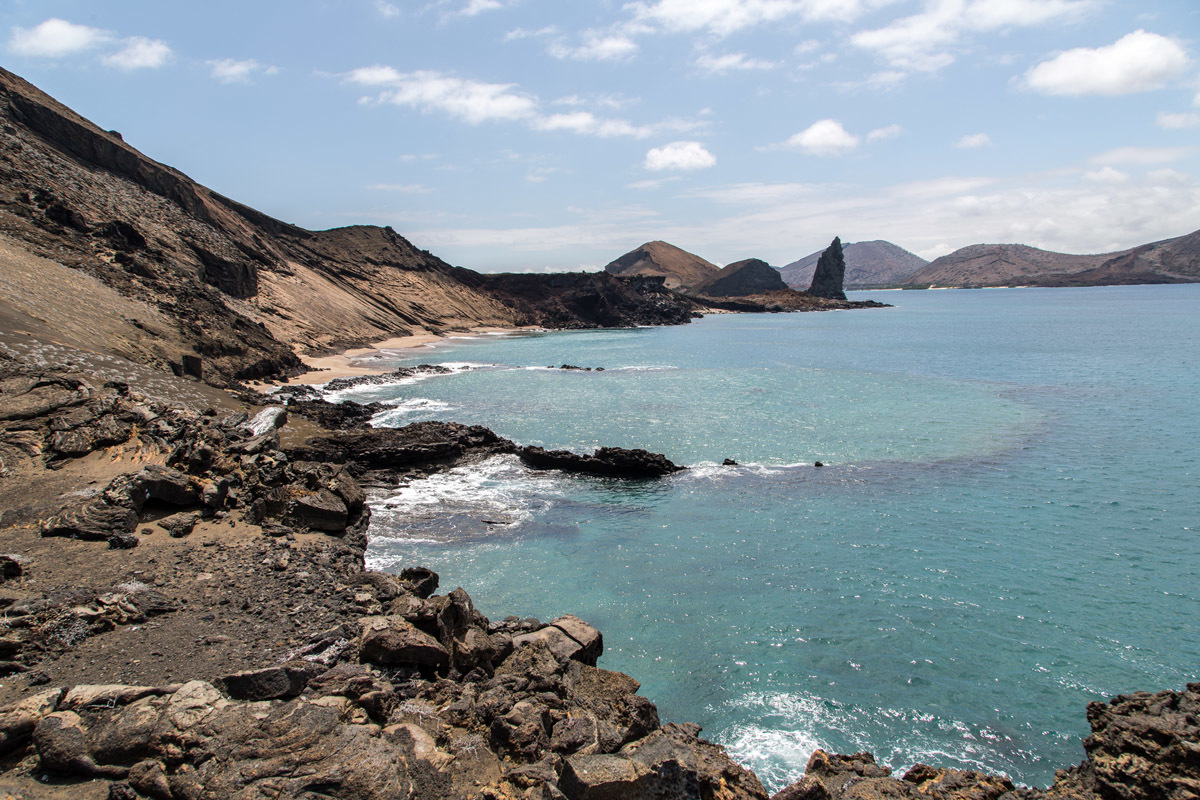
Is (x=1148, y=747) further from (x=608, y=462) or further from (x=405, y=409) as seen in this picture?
(x=405, y=409)

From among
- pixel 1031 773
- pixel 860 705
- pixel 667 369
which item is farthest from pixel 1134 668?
pixel 667 369

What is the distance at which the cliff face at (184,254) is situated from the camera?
1221 inches

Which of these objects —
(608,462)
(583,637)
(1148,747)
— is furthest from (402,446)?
(1148,747)

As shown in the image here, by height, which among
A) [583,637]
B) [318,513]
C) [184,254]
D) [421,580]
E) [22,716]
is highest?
[184,254]

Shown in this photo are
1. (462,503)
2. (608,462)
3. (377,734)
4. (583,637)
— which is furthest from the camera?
(608,462)

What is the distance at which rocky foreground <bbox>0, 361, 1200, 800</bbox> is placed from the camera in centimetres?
564

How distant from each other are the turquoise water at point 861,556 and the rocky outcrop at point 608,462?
0.76 metres

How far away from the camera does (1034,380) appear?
1596 inches

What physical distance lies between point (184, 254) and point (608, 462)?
36.8 metres

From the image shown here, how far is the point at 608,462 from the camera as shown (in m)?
22.6

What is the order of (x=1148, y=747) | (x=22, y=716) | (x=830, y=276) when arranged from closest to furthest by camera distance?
(x=22, y=716), (x=1148, y=747), (x=830, y=276)

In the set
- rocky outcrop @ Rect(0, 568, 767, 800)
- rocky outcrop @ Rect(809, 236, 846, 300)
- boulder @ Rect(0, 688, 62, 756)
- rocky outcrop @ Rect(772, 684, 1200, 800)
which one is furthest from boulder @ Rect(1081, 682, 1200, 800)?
rocky outcrop @ Rect(809, 236, 846, 300)

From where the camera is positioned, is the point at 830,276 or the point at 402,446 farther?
the point at 830,276

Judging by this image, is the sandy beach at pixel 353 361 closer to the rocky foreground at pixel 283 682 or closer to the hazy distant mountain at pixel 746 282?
the rocky foreground at pixel 283 682
